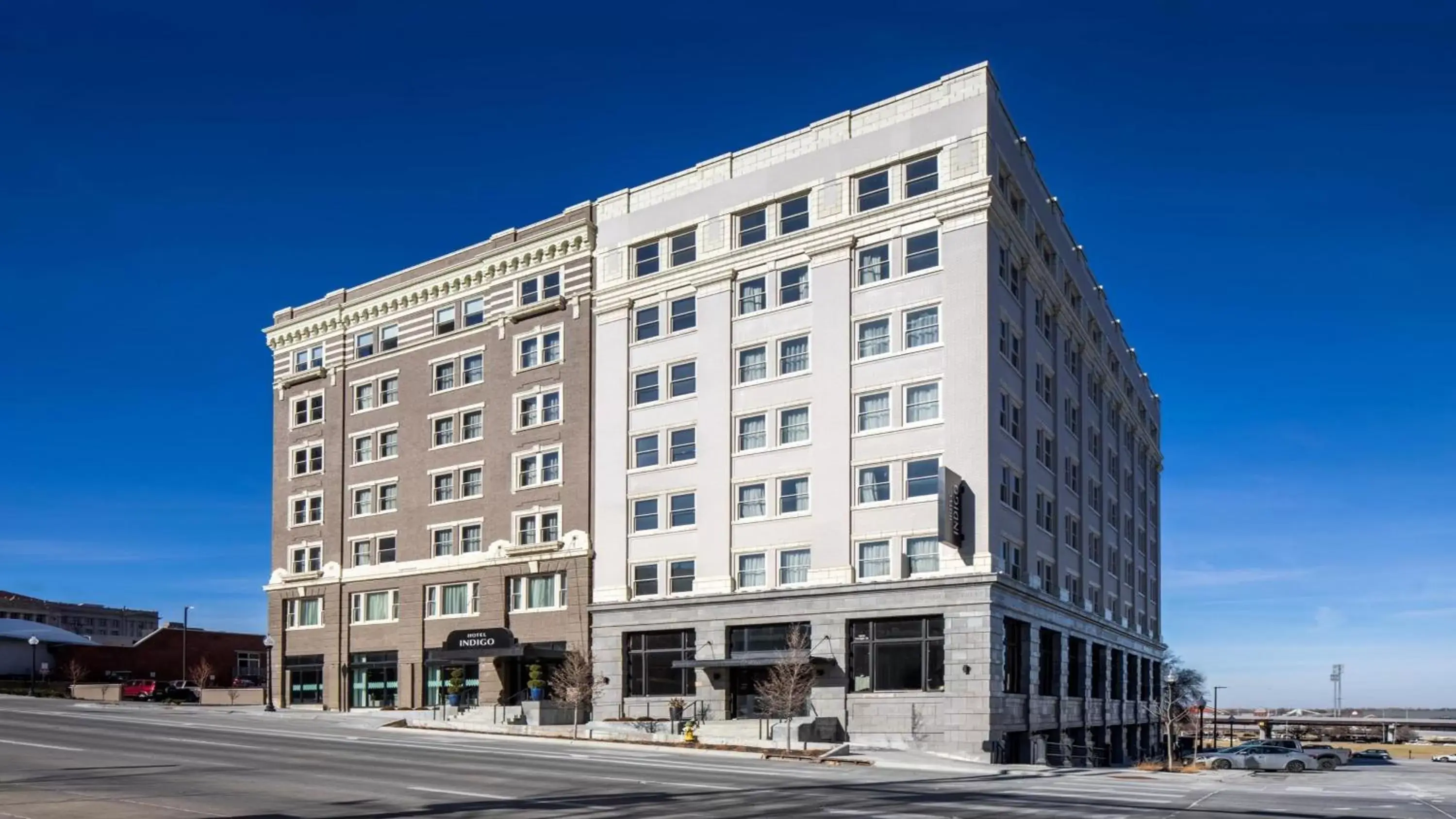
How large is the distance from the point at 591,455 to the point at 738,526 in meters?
9.89

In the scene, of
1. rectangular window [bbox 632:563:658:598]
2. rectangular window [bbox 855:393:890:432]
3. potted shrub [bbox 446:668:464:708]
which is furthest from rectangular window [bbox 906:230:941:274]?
potted shrub [bbox 446:668:464:708]

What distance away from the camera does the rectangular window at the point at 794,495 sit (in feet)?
180

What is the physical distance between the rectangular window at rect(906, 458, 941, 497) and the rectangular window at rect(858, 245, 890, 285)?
26.0 ft

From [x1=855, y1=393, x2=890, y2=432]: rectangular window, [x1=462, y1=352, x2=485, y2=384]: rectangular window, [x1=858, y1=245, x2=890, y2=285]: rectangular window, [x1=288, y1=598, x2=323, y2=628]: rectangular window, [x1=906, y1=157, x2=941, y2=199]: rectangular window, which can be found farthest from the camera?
[x1=288, y1=598, x2=323, y2=628]: rectangular window

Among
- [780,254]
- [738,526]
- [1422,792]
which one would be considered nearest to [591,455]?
[738,526]

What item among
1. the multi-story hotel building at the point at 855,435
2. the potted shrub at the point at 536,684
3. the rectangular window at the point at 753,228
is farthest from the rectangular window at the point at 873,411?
the potted shrub at the point at 536,684

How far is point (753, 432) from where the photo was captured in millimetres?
57375

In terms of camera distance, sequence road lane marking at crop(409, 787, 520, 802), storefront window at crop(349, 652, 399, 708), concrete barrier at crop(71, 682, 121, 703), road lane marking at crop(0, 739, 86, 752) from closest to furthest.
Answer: road lane marking at crop(409, 787, 520, 802) → road lane marking at crop(0, 739, 86, 752) → storefront window at crop(349, 652, 399, 708) → concrete barrier at crop(71, 682, 121, 703)

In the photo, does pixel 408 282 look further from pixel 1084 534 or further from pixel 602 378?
pixel 1084 534

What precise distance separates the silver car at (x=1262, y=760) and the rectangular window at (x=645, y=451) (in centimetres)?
2708

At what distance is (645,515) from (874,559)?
13.0 m

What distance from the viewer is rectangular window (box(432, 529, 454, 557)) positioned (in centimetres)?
6969

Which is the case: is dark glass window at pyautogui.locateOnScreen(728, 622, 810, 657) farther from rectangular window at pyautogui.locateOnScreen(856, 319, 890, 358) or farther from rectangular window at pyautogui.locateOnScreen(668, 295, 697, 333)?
rectangular window at pyautogui.locateOnScreen(668, 295, 697, 333)

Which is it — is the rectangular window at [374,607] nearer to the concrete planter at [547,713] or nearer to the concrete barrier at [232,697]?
the concrete barrier at [232,697]
